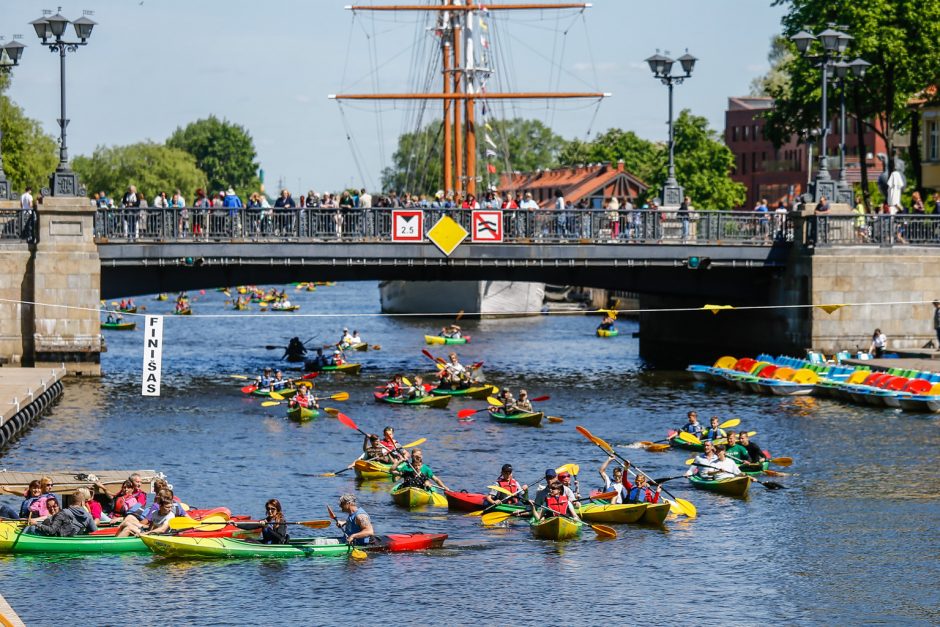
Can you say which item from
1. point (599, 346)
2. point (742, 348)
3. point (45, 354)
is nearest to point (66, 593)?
point (45, 354)

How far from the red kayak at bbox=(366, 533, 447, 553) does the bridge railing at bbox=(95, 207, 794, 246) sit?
25168mm

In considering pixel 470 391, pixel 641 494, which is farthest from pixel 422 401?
pixel 641 494

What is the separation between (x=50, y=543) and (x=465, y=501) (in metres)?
9.54

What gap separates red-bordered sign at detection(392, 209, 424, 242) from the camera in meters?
57.7

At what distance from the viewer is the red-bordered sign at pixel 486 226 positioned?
5832cm

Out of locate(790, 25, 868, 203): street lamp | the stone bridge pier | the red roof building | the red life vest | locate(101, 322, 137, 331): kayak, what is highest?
the red roof building

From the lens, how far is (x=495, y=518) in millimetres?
36312

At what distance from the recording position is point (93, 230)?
5672cm

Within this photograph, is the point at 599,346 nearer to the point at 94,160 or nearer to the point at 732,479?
the point at 732,479

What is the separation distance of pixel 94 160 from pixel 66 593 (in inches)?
5357

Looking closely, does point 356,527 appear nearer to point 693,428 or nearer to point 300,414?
point 693,428

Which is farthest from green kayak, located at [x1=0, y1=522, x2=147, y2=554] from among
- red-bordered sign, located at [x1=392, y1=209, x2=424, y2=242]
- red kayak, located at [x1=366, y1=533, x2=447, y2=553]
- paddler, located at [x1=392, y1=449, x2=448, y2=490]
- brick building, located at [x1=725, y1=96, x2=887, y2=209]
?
brick building, located at [x1=725, y1=96, x2=887, y2=209]

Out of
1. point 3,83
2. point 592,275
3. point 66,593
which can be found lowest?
point 66,593

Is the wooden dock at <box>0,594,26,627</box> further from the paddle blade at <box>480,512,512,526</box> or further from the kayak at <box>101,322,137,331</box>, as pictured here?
the kayak at <box>101,322,137,331</box>
